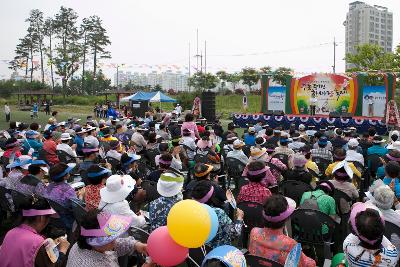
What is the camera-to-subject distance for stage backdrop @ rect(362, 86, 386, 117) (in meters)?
20.9

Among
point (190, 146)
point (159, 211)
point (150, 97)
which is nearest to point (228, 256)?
point (159, 211)

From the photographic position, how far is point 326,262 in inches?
125

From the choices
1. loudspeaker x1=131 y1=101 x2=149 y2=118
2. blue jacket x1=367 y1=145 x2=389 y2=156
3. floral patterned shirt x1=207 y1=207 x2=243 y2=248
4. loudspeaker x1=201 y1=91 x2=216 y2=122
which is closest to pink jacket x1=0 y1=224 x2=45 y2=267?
floral patterned shirt x1=207 y1=207 x2=243 y2=248

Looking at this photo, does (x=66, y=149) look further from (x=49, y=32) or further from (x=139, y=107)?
(x=49, y=32)

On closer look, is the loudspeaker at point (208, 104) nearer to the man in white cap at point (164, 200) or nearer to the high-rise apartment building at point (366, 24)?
the man in white cap at point (164, 200)

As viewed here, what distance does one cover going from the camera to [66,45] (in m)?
49.5

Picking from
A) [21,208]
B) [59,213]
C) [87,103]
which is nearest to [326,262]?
[21,208]

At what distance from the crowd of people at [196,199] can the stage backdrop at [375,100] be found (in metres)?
14.3

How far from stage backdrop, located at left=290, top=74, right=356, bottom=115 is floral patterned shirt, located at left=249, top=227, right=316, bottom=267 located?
2094 centimetres

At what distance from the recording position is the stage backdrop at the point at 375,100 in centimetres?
2086

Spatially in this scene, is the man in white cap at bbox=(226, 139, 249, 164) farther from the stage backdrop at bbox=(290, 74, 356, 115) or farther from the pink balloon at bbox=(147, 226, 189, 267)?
the stage backdrop at bbox=(290, 74, 356, 115)

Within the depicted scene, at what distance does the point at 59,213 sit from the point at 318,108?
2103 cm

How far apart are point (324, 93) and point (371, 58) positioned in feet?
46.8

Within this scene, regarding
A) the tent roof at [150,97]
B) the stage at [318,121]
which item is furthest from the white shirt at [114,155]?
the tent roof at [150,97]
